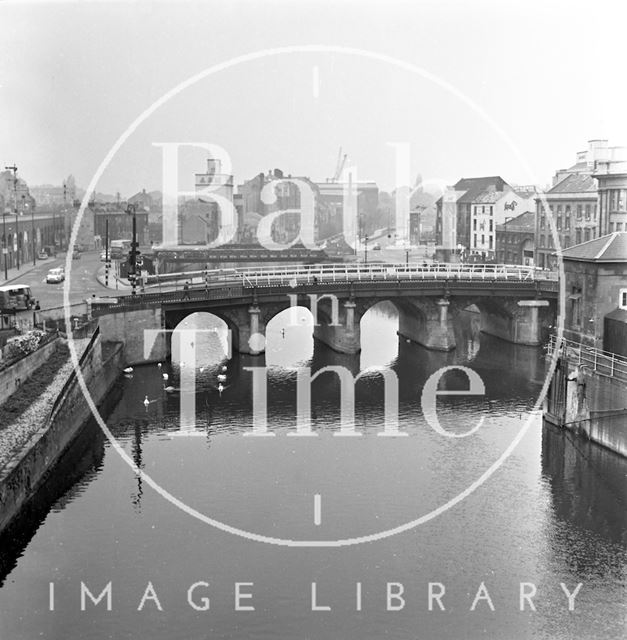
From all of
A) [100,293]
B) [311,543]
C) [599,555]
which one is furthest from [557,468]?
[100,293]

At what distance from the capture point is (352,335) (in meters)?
76.8

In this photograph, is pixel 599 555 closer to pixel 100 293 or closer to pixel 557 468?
pixel 557 468

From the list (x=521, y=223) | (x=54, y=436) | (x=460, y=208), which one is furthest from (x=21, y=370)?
(x=460, y=208)

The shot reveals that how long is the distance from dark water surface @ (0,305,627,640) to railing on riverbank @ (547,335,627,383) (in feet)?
13.2

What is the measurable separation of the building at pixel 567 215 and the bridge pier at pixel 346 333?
34679 millimetres

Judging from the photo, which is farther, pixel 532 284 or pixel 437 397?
pixel 532 284

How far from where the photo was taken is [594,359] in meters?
51.2

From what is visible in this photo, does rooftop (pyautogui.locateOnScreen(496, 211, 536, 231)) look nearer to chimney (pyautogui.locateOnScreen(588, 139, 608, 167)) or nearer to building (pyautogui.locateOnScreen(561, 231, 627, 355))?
chimney (pyautogui.locateOnScreen(588, 139, 608, 167))

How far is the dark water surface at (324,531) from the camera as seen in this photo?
3067 cm

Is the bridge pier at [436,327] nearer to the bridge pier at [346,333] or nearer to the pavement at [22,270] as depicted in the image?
the bridge pier at [346,333]

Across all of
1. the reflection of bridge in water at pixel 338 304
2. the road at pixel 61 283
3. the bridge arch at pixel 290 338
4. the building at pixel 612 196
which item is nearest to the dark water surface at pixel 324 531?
the reflection of bridge in water at pixel 338 304

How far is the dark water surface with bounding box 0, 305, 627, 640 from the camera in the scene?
3067 centimetres

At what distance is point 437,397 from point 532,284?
24.9 metres

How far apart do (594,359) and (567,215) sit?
62111 millimetres
